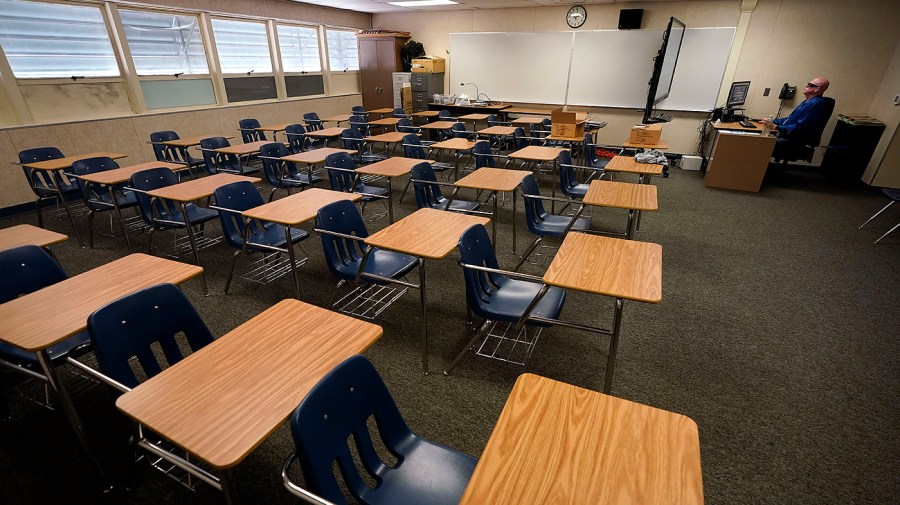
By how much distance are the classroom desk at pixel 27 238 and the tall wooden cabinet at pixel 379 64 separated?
8.37 meters

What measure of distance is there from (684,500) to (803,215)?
5.91m

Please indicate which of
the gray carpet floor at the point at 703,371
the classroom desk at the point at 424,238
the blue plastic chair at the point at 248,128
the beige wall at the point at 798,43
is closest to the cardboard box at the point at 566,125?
the gray carpet floor at the point at 703,371

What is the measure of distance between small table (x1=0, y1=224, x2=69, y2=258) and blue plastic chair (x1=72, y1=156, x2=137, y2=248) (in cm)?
153

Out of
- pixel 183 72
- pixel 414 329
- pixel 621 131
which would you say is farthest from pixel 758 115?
pixel 183 72

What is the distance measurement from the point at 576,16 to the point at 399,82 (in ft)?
13.4

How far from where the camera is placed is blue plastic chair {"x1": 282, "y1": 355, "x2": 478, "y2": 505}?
3.48 ft

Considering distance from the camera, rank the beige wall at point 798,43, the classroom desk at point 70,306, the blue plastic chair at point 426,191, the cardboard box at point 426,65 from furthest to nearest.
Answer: the cardboard box at point 426,65, the beige wall at point 798,43, the blue plastic chair at point 426,191, the classroom desk at point 70,306

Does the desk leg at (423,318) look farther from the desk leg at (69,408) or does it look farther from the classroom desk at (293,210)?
the desk leg at (69,408)

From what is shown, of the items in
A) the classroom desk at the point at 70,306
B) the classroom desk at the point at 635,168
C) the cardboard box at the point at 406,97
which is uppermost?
the cardboard box at the point at 406,97

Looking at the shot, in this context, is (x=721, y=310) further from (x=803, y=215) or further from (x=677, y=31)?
(x=677, y=31)

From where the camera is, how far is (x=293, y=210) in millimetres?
2881

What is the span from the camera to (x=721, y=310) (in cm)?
311

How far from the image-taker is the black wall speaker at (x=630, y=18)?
7598mm

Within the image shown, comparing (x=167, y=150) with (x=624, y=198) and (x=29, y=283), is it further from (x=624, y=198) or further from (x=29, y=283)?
(x=624, y=198)
